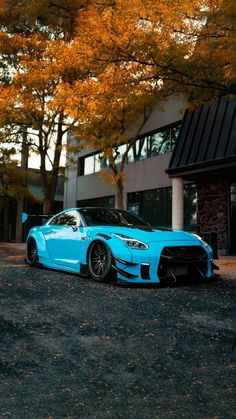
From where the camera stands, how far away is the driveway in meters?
3.08

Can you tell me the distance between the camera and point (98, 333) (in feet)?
15.8

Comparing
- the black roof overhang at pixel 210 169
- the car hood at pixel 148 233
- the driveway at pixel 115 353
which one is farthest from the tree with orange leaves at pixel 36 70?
the driveway at pixel 115 353

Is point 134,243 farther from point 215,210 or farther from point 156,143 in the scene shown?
point 156,143

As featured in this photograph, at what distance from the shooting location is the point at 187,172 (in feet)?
51.3

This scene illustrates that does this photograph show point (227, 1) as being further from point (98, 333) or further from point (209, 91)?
point (98, 333)

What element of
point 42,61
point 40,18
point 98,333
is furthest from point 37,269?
point 40,18

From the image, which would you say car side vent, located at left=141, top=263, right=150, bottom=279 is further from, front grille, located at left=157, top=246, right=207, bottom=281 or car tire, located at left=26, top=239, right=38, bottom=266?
car tire, located at left=26, top=239, right=38, bottom=266

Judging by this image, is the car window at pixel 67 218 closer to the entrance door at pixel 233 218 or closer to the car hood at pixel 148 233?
the car hood at pixel 148 233

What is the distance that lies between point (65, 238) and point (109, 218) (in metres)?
1.05

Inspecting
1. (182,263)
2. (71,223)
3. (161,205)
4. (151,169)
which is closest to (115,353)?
(182,263)

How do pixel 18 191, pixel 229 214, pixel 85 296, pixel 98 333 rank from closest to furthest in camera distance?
pixel 98 333, pixel 85 296, pixel 229 214, pixel 18 191

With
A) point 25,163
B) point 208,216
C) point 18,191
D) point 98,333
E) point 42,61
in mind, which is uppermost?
point 42,61

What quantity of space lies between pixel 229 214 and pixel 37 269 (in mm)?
9996

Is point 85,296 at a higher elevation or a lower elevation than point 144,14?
lower
